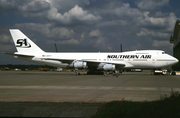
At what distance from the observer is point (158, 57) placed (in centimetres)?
3500

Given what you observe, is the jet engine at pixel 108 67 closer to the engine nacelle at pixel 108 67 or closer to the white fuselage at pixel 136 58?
the engine nacelle at pixel 108 67

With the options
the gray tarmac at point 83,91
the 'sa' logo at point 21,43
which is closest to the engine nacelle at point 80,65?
the 'sa' logo at point 21,43

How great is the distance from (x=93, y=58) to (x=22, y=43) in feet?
→ 47.5

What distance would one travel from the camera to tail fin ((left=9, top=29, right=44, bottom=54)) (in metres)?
39.0

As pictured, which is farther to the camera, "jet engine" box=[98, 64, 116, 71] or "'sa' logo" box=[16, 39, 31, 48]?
"'sa' logo" box=[16, 39, 31, 48]

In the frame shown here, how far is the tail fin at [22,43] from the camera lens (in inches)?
1534

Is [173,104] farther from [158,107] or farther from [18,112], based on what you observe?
[18,112]

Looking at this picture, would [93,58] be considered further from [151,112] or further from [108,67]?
[151,112]

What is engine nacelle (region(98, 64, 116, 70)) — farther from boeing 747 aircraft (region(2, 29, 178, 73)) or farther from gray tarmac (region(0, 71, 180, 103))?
gray tarmac (region(0, 71, 180, 103))

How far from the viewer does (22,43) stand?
129ft

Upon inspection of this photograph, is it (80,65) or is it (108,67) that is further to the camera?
(80,65)

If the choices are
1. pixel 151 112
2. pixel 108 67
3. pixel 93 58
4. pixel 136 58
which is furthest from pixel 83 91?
pixel 93 58

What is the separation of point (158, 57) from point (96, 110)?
1207 inches

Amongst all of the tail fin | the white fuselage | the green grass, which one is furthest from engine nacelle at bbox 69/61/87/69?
the green grass
